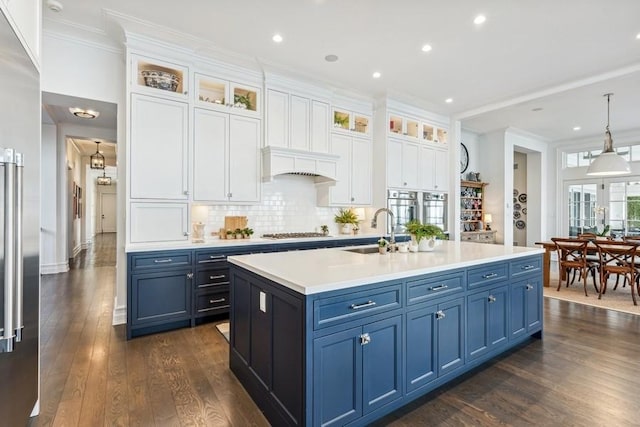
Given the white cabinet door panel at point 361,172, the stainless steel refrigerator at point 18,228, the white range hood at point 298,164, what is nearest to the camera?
the stainless steel refrigerator at point 18,228

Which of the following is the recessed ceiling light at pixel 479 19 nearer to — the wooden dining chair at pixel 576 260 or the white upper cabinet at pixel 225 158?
the white upper cabinet at pixel 225 158

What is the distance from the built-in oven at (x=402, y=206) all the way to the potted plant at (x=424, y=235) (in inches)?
100

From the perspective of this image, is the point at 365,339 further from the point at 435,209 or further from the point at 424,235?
the point at 435,209

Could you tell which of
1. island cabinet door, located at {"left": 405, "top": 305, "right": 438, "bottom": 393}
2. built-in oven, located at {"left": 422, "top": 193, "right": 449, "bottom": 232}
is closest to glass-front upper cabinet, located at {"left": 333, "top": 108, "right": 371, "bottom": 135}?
built-in oven, located at {"left": 422, "top": 193, "right": 449, "bottom": 232}

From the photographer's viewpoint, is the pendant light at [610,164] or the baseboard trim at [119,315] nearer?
the baseboard trim at [119,315]

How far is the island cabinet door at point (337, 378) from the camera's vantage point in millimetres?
1650

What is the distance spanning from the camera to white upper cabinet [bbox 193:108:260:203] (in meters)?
3.94

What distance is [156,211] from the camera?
3631 millimetres

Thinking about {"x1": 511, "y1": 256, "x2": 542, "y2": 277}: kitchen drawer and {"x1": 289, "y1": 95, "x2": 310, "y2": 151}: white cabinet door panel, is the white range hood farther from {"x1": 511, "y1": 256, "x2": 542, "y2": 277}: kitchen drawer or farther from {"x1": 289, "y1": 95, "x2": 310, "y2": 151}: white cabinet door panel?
{"x1": 511, "y1": 256, "x2": 542, "y2": 277}: kitchen drawer

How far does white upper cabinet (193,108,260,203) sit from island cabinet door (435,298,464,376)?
9.51 feet

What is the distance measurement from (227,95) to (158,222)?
1.83 metres

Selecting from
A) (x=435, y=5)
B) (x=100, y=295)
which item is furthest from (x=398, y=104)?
(x=100, y=295)

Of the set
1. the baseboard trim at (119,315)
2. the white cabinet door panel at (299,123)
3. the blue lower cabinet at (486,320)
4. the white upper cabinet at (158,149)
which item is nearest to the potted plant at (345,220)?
the white cabinet door panel at (299,123)

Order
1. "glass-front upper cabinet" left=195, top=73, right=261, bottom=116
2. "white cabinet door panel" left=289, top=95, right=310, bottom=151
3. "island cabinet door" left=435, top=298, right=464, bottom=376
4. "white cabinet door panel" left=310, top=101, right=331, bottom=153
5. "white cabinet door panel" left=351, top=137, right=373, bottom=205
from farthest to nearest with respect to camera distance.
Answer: "white cabinet door panel" left=351, top=137, right=373, bottom=205 → "white cabinet door panel" left=310, top=101, right=331, bottom=153 → "white cabinet door panel" left=289, top=95, right=310, bottom=151 → "glass-front upper cabinet" left=195, top=73, right=261, bottom=116 → "island cabinet door" left=435, top=298, right=464, bottom=376
